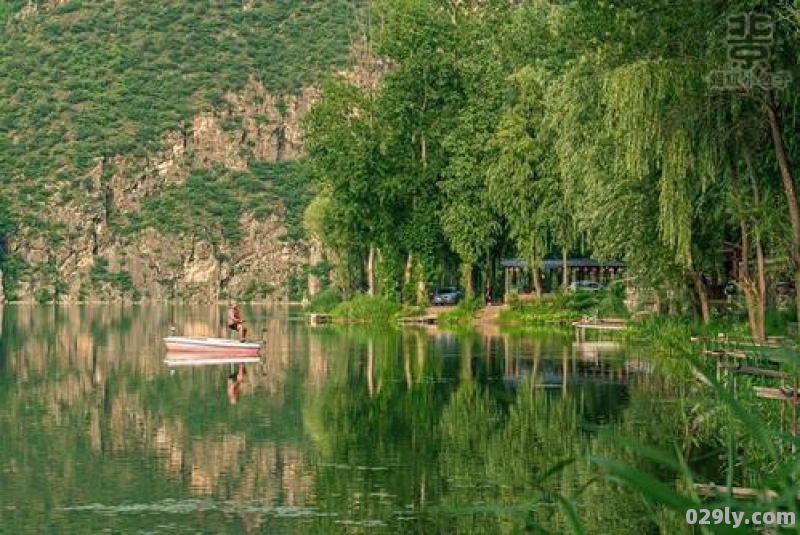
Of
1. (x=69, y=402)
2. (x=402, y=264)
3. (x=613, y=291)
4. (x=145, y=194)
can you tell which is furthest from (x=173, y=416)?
(x=145, y=194)

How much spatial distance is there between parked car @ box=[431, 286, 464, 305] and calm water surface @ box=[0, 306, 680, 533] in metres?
37.6

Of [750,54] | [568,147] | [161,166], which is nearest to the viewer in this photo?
[750,54]

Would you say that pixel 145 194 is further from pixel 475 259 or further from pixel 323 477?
pixel 323 477

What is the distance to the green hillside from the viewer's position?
176 m

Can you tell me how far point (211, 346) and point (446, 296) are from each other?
129 feet

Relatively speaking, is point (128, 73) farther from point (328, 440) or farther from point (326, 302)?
point (328, 440)

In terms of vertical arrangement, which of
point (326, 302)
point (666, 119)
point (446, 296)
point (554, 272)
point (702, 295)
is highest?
point (666, 119)

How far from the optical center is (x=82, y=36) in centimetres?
19550

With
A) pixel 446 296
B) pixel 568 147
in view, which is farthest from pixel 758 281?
pixel 446 296

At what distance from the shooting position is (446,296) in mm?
93938

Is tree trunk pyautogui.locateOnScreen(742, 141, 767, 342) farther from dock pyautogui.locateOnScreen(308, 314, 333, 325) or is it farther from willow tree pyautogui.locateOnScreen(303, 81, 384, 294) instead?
dock pyautogui.locateOnScreen(308, 314, 333, 325)

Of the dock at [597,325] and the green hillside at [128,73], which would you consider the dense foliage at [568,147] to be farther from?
the green hillside at [128,73]

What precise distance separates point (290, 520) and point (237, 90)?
552 ft

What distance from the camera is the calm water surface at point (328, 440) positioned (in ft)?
66.6
